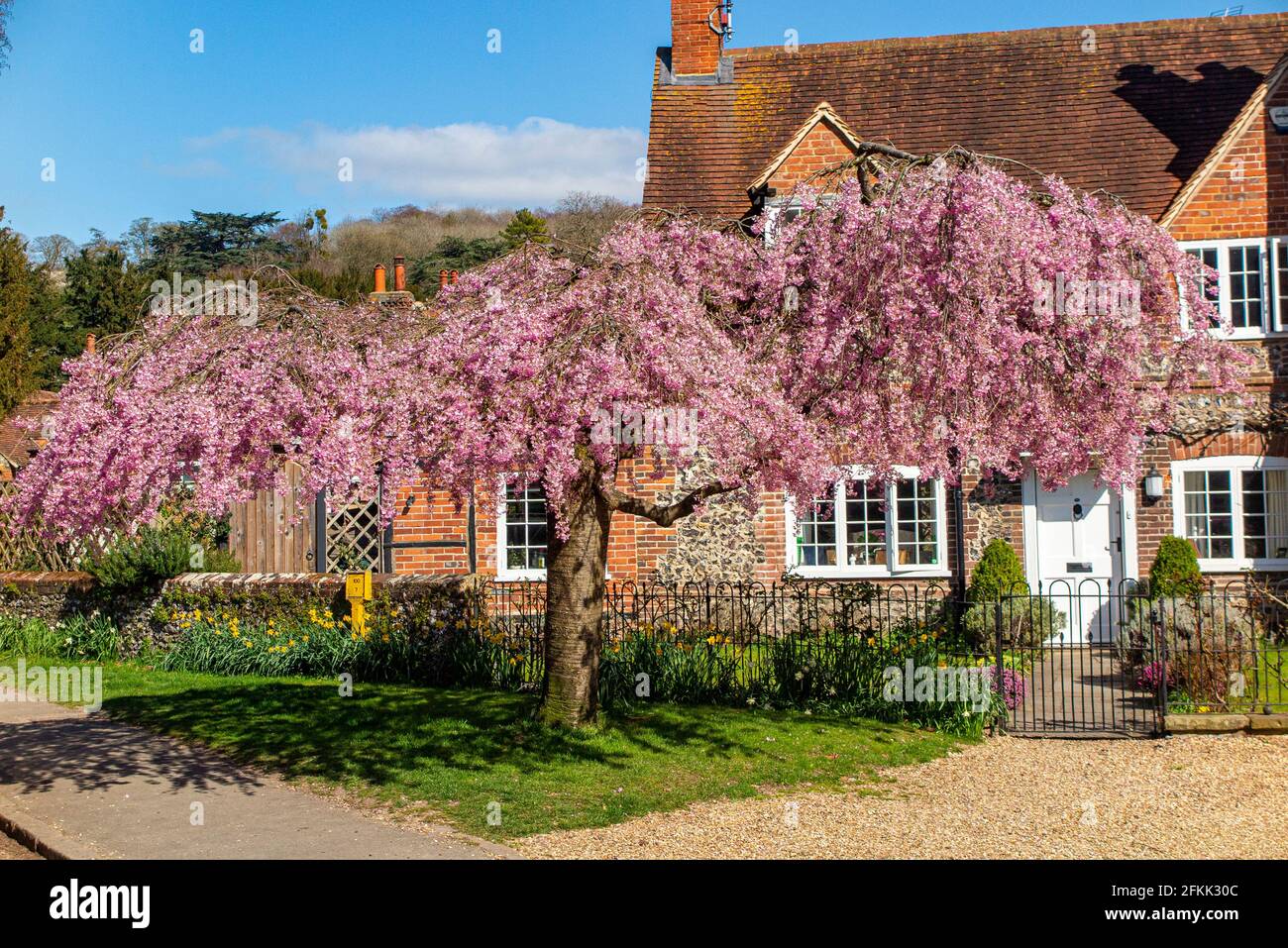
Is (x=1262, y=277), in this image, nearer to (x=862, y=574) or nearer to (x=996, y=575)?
(x=996, y=575)

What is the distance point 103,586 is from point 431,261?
36188 mm

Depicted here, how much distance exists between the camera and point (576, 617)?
995 cm

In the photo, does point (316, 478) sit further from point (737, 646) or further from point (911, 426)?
point (737, 646)

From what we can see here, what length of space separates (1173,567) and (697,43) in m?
12.5

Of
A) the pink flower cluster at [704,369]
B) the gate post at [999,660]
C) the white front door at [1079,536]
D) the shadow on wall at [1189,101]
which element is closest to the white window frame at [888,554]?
the white front door at [1079,536]

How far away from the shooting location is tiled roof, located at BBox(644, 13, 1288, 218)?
19047 millimetres

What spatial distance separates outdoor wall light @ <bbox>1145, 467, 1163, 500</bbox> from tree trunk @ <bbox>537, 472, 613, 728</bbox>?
1003 cm

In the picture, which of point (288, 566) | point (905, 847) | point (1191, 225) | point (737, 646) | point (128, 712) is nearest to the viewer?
point (905, 847)

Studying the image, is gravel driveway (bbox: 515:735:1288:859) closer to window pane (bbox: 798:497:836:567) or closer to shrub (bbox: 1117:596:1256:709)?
shrub (bbox: 1117:596:1256:709)

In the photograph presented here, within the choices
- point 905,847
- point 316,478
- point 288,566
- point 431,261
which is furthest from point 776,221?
point 431,261

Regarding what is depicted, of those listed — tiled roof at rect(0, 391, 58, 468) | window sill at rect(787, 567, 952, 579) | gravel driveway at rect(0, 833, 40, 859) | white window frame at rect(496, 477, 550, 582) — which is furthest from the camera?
tiled roof at rect(0, 391, 58, 468)

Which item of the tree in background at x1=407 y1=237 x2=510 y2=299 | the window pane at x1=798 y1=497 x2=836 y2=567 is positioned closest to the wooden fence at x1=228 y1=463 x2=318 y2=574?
the window pane at x1=798 y1=497 x2=836 y2=567

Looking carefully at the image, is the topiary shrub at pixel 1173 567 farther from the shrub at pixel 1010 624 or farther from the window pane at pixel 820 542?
the window pane at pixel 820 542

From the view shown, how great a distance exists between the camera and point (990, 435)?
835cm
